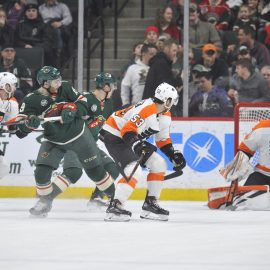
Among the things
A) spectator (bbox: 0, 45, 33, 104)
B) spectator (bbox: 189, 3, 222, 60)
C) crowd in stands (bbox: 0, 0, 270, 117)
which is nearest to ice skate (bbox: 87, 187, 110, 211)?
crowd in stands (bbox: 0, 0, 270, 117)

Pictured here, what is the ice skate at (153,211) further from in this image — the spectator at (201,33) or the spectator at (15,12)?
the spectator at (15,12)

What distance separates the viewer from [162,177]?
973cm

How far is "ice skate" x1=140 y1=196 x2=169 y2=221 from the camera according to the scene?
31.9ft

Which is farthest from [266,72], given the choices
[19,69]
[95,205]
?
[19,69]

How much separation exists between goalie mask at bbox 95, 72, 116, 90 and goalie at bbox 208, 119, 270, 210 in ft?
4.48

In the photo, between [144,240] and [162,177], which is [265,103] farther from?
[144,240]

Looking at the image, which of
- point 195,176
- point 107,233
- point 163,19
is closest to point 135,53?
point 163,19

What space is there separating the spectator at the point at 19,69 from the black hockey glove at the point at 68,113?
3102 millimetres

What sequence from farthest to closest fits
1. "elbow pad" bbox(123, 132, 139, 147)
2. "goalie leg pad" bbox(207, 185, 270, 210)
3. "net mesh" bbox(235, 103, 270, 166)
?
"net mesh" bbox(235, 103, 270, 166) → "goalie leg pad" bbox(207, 185, 270, 210) → "elbow pad" bbox(123, 132, 139, 147)

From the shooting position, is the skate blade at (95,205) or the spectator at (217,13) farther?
the spectator at (217,13)

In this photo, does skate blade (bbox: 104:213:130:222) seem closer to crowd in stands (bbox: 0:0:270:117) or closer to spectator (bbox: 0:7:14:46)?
crowd in stands (bbox: 0:0:270:117)

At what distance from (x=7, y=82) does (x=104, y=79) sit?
3.98 ft

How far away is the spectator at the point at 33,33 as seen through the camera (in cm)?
1371

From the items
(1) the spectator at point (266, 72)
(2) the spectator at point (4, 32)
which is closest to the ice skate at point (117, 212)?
(1) the spectator at point (266, 72)
